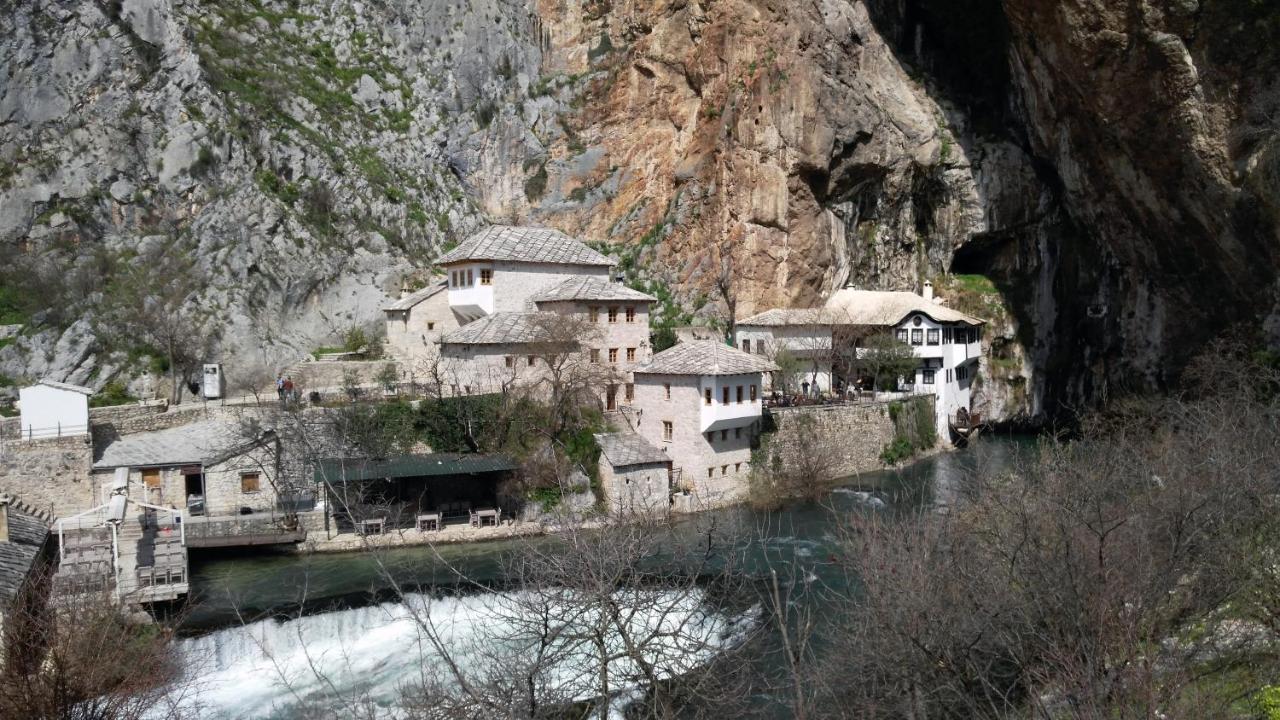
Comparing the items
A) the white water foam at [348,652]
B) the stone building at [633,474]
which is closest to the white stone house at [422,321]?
the stone building at [633,474]

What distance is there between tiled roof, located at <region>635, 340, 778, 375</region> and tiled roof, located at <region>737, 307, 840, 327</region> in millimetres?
12943

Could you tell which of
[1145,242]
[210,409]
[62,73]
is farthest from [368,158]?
[1145,242]

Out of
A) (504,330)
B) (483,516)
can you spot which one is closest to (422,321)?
(504,330)

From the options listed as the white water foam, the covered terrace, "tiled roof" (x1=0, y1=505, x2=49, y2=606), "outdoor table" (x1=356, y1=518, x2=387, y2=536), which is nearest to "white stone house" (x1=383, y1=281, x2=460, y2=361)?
the covered terrace

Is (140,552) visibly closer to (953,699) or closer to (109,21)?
(953,699)

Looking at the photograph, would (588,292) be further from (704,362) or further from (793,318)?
(793,318)

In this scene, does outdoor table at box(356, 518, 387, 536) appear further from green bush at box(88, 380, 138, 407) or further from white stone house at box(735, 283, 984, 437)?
white stone house at box(735, 283, 984, 437)

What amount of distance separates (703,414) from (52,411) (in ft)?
70.4

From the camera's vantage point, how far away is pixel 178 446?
97.6 ft

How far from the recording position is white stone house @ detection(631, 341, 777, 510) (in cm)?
3166

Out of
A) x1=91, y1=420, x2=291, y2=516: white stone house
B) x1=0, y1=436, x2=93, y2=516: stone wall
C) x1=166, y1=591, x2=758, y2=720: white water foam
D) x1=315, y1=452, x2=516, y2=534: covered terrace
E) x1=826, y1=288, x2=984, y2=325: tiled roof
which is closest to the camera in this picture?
x1=166, y1=591, x2=758, y2=720: white water foam

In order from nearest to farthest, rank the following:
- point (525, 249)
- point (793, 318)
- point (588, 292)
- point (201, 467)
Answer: point (201, 467) → point (588, 292) → point (525, 249) → point (793, 318)

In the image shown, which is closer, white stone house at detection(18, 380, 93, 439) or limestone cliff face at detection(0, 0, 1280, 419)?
white stone house at detection(18, 380, 93, 439)

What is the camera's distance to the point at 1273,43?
28703 millimetres
